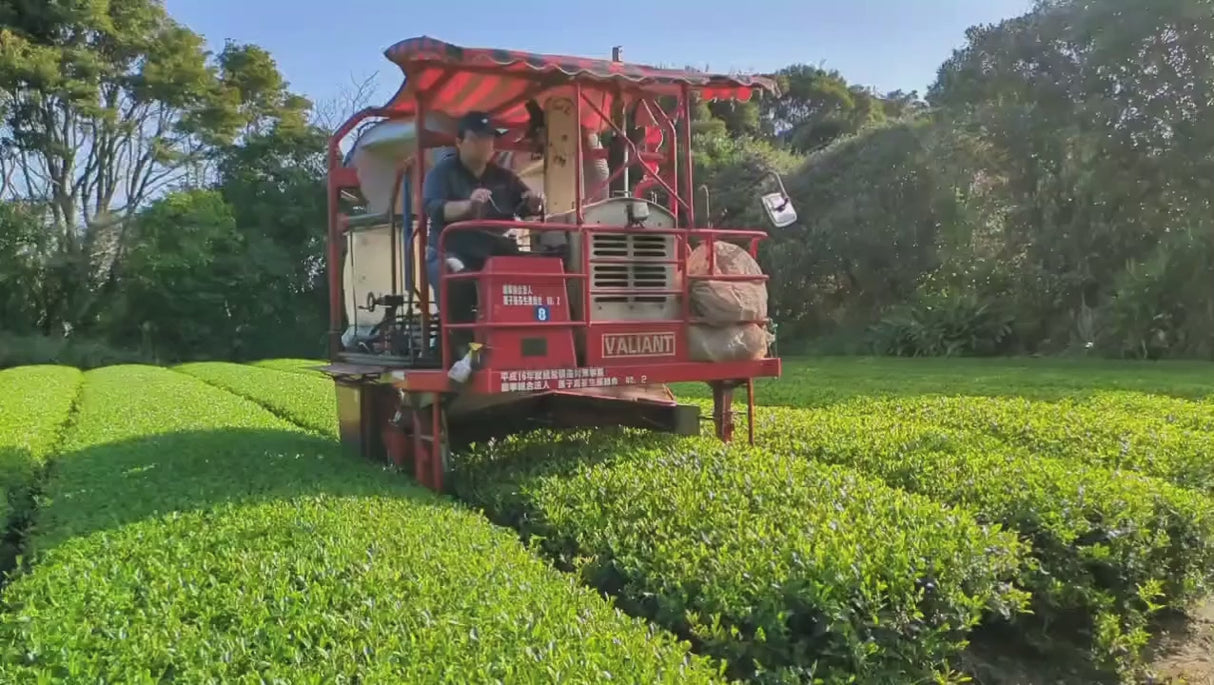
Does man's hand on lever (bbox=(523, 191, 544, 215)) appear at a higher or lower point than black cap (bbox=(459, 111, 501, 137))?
→ lower

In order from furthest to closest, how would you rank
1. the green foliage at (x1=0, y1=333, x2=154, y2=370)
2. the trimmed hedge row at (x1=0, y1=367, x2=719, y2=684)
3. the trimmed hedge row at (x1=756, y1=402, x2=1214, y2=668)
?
the green foliage at (x1=0, y1=333, x2=154, y2=370) < the trimmed hedge row at (x1=756, y1=402, x2=1214, y2=668) < the trimmed hedge row at (x1=0, y1=367, x2=719, y2=684)

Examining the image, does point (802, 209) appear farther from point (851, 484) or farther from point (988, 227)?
point (851, 484)

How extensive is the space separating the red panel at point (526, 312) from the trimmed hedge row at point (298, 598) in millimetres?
1087

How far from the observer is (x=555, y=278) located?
20.9 feet

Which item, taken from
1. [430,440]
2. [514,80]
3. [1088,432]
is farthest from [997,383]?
[430,440]

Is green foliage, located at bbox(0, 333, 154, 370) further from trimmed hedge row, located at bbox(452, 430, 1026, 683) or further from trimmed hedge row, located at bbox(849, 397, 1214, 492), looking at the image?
trimmed hedge row, located at bbox(452, 430, 1026, 683)

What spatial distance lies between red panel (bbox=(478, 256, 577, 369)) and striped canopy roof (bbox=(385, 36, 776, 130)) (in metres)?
1.27

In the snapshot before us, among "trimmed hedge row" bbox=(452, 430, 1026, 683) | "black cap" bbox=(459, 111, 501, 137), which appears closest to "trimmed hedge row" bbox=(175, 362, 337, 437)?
"black cap" bbox=(459, 111, 501, 137)

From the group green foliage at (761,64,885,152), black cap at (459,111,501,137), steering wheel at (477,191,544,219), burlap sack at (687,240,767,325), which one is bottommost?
burlap sack at (687,240,767,325)

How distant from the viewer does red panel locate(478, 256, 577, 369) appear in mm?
6141

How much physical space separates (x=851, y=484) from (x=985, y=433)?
11.5 ft

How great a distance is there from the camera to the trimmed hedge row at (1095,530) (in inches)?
186

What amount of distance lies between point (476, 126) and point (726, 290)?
2255 mm

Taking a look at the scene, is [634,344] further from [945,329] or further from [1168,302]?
[945,329]
